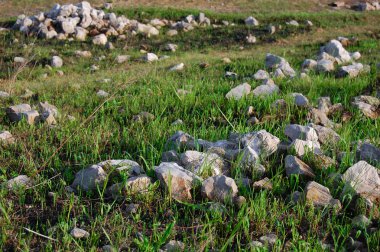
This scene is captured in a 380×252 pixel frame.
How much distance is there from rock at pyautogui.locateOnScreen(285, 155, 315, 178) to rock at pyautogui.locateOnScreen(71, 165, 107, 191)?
1172mm

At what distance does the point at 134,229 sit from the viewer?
2.46 m

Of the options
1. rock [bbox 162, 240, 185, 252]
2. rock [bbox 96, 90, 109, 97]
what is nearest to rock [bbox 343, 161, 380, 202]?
rock [bbox 162, 240, 185, 252]

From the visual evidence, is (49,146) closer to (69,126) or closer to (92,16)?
(69,126)

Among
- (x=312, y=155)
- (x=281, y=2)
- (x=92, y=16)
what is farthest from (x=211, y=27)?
(x=312, y=155)

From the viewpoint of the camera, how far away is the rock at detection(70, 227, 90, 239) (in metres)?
2.36

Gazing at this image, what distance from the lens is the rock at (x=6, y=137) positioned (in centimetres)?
364

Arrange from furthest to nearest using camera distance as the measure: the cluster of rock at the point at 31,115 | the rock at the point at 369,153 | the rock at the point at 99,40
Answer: the rock at the point at 99,40, the cluster of rock at the point at 31,115, the rock at the point at 369,153

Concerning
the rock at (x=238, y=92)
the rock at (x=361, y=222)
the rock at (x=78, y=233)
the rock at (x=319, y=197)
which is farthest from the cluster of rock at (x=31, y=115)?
the rock at (x=361, y=222)

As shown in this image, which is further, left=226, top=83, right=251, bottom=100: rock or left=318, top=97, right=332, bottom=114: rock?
left=226, top=83, right=251, bottom=100: rock

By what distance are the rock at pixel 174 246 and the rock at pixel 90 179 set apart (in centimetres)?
69

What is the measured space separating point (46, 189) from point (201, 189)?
38.1 inches

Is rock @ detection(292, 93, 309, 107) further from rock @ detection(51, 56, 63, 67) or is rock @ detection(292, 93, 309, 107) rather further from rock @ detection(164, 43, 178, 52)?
rock @ detection(164, 43, 178, 52)

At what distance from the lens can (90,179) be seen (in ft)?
9.34

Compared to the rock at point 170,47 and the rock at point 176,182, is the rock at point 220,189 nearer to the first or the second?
the rock at point 176,182
